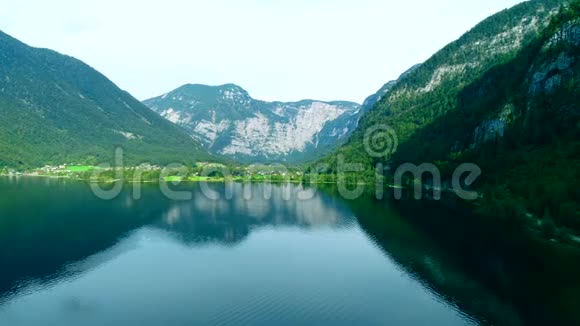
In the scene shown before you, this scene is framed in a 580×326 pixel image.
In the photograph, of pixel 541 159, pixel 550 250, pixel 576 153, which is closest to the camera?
pixel 550 250

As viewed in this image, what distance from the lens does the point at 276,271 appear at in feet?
219

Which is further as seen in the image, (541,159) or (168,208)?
(168,208)

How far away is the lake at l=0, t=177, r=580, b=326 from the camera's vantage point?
48.5m

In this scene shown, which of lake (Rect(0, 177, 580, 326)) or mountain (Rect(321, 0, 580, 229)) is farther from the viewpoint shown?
mountain (Rect(321, 0, 580, 229))

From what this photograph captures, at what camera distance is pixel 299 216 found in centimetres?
12488

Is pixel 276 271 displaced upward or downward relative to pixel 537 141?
downward

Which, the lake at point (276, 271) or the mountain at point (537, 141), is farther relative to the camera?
the mountain at point (537, 141)

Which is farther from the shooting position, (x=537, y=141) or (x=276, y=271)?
(x=537, y=141)

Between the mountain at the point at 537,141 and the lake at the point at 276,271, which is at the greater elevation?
the mountain at the point at 537,141

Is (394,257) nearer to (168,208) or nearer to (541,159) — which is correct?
(541,159)

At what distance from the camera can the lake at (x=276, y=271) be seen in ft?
159

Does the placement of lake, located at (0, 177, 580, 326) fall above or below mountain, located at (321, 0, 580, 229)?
below

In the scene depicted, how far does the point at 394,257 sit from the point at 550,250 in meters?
25.4

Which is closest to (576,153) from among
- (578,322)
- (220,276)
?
(578,322)
